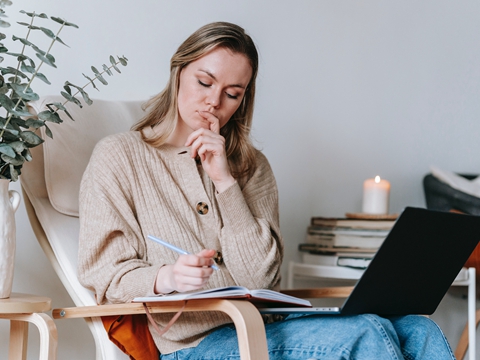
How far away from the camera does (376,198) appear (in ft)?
6.75

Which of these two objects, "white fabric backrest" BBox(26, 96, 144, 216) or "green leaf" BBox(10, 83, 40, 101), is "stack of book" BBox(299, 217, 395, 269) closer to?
"white fabric backrest" BBox(26, 96, 144, 216)

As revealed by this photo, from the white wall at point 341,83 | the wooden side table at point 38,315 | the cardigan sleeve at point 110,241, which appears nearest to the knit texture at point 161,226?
the cardigan sleeve at point 110,241

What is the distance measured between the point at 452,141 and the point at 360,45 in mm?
547

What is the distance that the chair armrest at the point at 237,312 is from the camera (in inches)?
39.7

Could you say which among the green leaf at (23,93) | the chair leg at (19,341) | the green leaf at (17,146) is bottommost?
the chair leg at (19,341)

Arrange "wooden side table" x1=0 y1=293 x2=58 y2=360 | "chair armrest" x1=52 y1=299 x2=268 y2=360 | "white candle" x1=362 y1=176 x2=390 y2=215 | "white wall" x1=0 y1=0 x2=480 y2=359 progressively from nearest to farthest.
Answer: "chair armrest" x1=52 y1=299 x2=268 y2=360 < "wooden side table" x1=0 y1=293 x2=58 y2=360 < "white wall" x1=0 y1=0 x2=480 y2=359 < "white candle" x1=362 y1=176 x2=390 y2=215

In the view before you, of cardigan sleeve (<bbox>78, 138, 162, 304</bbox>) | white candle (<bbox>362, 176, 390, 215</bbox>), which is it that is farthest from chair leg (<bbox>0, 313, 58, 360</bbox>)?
white candle (<bbox>362, 176, 390, 215</bbox>)

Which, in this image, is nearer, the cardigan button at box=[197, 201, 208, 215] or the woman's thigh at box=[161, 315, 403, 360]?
the woman's thigh at box=[161, 315, 403, 360]

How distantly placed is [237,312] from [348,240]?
3.31 ft

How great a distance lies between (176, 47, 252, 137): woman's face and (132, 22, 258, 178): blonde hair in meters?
0.02

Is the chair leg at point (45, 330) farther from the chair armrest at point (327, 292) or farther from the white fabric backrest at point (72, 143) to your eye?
the chair armrest at point (327, 292)

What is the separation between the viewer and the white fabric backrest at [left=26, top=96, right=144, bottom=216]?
1.41 meters

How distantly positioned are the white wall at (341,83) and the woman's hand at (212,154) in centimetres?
58

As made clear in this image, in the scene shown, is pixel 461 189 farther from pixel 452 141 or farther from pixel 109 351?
pixel 109 351
